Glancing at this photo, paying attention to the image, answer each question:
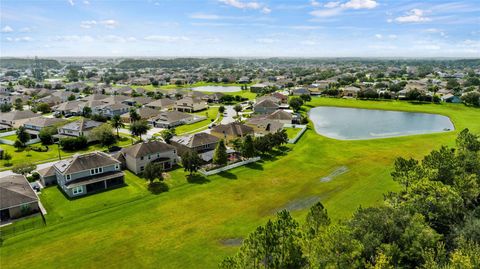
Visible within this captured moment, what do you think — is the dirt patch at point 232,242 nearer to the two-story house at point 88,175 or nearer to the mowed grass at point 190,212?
the mowed grass at point 190,212

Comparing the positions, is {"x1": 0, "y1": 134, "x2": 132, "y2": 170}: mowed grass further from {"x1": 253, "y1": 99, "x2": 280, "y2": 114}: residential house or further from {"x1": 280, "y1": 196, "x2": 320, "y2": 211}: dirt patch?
{"x1": 253, "y1": 99, "x2": 280, "y2": 114}: residential house

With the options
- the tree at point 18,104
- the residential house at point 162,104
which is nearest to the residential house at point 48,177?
the residential house at point 162,104

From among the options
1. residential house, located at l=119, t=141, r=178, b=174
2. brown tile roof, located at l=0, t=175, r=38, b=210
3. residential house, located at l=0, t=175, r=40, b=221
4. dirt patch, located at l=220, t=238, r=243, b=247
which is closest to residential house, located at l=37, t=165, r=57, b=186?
brown tile roof, located at l=0, t=175, r=38, b=210

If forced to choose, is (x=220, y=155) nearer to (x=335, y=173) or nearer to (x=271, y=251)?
(x=335, y=173)

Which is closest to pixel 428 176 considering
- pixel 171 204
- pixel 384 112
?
pixel 171 204

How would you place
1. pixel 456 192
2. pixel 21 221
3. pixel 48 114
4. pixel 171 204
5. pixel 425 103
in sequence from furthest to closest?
pixel 425 103
pixel 48 114
pixel 171 204
pixel 21 221
pixel 456 192

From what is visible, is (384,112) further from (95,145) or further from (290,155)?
(95,145)

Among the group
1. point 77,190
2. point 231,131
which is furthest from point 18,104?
point 77,190
